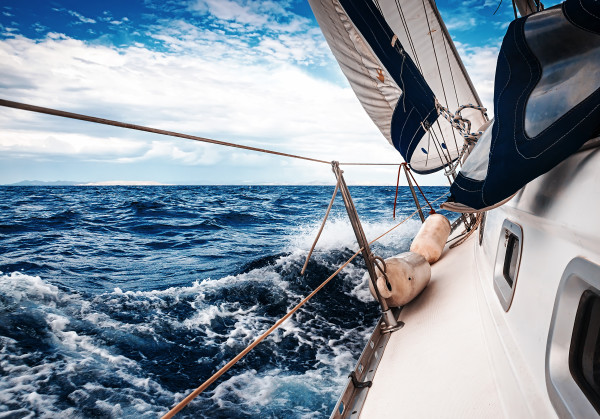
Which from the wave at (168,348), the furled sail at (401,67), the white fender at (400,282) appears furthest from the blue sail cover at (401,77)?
the wave at (168,348)

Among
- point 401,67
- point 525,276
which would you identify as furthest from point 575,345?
point 401,67

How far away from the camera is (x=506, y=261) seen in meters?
1.80

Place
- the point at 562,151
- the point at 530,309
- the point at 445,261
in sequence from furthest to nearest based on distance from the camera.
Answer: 1. the point at 445,261
2. the point at 530,309
3. the point at 562,151

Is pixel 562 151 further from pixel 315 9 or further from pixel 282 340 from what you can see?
pixel 315 9

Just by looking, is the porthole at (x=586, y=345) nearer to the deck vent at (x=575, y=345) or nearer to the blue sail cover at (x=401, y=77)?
the deck vent at (x=575, y=345)

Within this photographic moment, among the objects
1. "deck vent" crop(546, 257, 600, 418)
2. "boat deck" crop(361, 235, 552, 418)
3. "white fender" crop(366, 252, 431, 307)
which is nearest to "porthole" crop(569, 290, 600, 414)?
"deck vent" crop(546, 257, 600, 418)

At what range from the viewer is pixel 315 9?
12.7 ft

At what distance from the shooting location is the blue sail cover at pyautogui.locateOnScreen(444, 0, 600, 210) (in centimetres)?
99

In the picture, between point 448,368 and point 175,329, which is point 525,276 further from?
point 175,329

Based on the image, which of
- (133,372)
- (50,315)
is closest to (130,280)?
(50,315)

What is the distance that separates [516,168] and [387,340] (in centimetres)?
167

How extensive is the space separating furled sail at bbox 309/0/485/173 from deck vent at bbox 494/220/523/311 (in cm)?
247

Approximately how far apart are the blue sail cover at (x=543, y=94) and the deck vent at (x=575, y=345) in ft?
1.17

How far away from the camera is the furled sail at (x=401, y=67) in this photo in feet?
11.5
